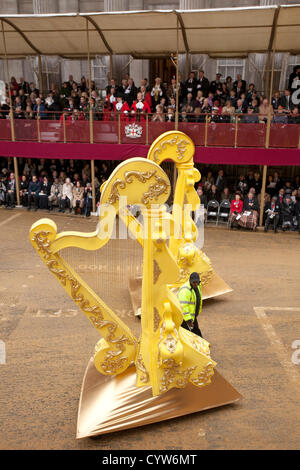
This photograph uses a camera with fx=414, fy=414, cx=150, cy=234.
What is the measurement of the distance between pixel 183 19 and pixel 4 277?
28.9 feet

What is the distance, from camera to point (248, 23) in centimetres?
1207

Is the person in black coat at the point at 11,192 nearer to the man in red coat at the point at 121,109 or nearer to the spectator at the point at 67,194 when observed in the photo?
the spectator at the point at 67,194

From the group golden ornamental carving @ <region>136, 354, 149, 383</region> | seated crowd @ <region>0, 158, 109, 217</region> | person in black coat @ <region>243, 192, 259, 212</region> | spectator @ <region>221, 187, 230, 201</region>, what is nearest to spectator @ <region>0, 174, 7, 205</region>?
seated crowd @ <region>0, 158, 109, 217</region>

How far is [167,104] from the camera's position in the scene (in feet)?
46.2

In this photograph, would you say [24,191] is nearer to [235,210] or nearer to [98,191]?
[98,191]

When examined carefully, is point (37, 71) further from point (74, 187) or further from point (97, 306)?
point (97, 306)

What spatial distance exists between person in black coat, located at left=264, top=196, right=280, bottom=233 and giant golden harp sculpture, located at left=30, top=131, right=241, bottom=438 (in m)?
7.91

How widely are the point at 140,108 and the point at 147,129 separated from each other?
3.16 ft

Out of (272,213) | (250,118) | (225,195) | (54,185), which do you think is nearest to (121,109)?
(54,185)

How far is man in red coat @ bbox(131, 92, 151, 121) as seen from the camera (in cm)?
1332

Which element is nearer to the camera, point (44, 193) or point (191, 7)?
point (44, 193)

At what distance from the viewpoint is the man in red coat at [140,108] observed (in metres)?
13.3

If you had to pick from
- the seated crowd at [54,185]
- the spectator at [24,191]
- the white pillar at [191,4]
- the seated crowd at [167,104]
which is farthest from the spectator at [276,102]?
the spectator at [24,191]

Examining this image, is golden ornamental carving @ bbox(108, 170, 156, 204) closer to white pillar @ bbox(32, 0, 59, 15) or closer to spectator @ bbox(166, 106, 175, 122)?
spectator @ bbox(166, 106, 175, 122)
